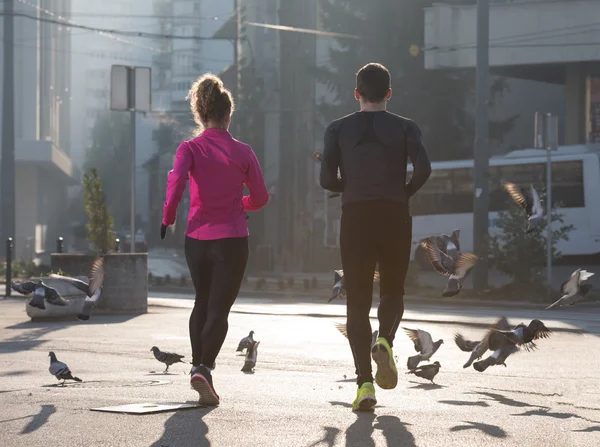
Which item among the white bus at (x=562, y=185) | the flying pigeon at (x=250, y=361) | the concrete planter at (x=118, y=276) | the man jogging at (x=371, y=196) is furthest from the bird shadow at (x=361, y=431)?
the white bus at (x=562, y=185)

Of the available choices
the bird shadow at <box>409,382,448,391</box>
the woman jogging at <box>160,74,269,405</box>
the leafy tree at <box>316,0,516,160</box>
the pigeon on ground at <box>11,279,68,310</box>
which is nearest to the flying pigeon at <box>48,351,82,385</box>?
the pigeon on ground at <box>11,279,68,310</box>

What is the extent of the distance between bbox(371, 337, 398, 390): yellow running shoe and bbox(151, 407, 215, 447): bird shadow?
2.98 feet

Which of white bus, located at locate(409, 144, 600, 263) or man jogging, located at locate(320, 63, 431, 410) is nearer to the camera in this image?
man jogging, located at locate(320, 63, 431, 410)

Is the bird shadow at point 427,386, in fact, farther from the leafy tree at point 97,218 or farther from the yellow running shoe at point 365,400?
the leafy tree at point 97,218

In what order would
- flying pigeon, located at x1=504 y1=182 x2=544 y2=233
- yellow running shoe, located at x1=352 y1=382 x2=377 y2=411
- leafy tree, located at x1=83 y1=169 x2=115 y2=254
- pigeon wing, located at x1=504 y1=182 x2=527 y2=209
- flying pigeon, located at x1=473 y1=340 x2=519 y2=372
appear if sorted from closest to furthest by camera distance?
yellow running shoe, located at x1=352 y1=382 x2=377 y2=411 < flying pigeon, located at x1=473 y1=340 x2=519 y2=372 < flying pigeon, located at x1=504 y1=182 x2=544 y2=233 < pigeon wing, located at x1=504 y1=182 x2=527 y2=209 < leafy tree, located at x1=83 y1=169 x2=115 y2=254

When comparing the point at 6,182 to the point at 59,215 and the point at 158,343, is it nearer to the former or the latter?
the point at 158,343

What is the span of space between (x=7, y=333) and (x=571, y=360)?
6.40m

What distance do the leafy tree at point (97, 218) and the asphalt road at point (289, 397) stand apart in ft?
18.4

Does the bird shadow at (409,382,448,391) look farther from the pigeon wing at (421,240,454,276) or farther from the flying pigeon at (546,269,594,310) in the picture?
the flying pigeon at (546,269,594,310)

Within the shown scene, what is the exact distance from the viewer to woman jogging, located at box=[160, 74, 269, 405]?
749 cm

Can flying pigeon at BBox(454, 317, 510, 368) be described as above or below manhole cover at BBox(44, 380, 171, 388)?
above

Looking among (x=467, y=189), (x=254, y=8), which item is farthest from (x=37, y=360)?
(x=254, y=8)

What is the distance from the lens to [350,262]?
24.1 feet

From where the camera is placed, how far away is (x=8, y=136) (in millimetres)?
43031
